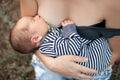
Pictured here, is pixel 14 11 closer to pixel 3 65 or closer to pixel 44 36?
pixel 3 65

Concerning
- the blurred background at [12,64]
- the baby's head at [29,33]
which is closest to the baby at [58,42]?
the baby's head at [29,33]

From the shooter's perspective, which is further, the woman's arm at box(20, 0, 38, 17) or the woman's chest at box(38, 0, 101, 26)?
the woman's arm at box(20, 0, 38, 17)

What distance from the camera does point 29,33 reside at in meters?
1.81

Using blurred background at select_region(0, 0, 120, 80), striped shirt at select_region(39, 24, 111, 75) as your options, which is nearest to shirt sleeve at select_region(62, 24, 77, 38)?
striped shirt at select_region(39, 24, 111, 75)

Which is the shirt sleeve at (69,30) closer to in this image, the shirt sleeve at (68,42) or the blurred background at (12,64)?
the shirt sleeve at (68,42)

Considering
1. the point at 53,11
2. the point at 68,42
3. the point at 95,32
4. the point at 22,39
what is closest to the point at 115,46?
the point at 95,32

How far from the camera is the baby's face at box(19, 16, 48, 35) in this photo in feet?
5.88

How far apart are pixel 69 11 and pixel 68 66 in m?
0.26

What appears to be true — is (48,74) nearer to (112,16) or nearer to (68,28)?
(68,28)

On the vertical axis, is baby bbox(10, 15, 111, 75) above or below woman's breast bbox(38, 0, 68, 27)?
below

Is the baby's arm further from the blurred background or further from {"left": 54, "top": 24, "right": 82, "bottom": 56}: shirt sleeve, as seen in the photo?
the blurred background

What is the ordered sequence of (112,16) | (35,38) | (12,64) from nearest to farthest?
1. (112,16)
2. (35,38)
3. (12,64)

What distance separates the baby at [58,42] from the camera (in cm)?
174

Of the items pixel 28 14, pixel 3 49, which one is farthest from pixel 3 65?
pixel 28 14
